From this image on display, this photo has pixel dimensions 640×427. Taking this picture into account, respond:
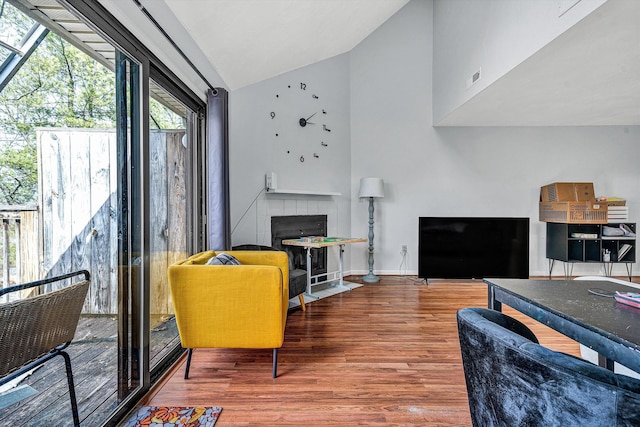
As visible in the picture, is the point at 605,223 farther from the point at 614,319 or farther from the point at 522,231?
the point at 614,319

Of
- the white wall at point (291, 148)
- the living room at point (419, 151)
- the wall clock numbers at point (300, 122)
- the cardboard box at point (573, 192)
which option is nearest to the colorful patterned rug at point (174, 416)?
the white wall at point (291, 148)

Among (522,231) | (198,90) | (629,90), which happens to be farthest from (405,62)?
(198,90)

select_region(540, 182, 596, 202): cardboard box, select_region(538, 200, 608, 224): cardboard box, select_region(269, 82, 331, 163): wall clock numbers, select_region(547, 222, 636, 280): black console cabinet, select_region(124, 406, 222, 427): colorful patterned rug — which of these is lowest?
select_region(124, 406, 222, 427): colorful patterned rug

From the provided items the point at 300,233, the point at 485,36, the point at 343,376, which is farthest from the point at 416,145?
the point at 343,376

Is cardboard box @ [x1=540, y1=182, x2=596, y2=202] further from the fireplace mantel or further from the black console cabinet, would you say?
the fireplace mantel

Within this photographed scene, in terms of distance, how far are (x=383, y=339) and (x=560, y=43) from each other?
259 cm

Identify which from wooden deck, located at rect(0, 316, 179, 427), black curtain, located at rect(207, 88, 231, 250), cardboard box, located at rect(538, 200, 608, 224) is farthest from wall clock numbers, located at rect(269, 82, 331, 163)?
cardboard box, located at rect(538, 200, 608, 224)

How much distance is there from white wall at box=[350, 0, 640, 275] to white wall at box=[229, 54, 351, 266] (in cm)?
28

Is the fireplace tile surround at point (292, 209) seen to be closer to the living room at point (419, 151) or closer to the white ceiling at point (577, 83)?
the living room at point (419, 151)

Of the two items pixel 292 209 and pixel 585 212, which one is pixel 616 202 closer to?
pixel 585 212

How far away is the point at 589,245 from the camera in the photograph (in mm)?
4230

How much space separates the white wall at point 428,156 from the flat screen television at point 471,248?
50 centimetres

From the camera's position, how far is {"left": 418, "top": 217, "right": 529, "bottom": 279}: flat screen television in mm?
4164

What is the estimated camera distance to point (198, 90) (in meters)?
2.45
